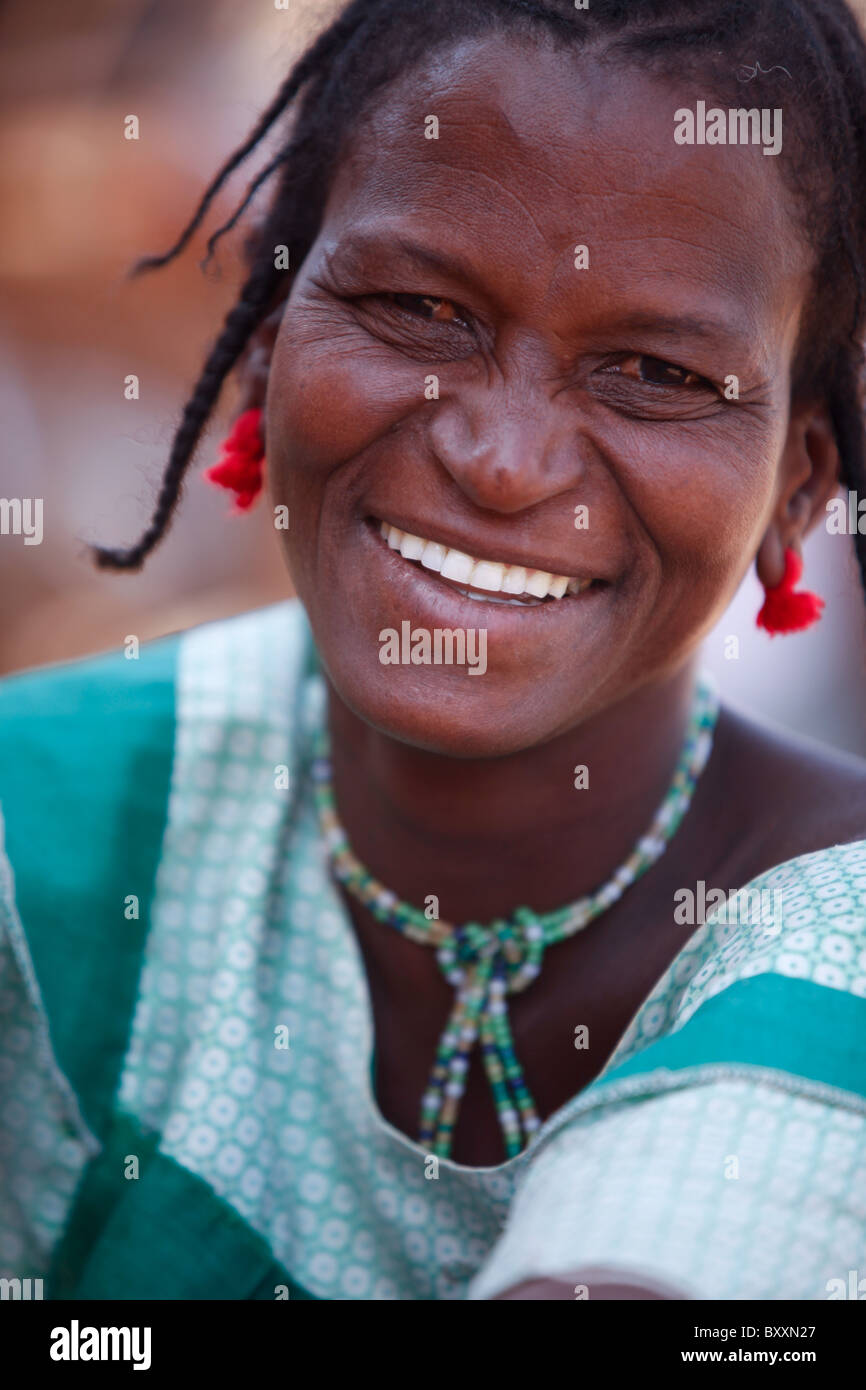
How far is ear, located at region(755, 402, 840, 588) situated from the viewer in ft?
5.91

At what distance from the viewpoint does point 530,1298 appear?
1180mm

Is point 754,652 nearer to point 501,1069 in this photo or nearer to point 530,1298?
point 501,1069

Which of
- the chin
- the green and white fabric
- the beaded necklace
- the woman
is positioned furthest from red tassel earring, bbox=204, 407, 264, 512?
the beaded necklace

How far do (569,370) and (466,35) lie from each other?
39cm

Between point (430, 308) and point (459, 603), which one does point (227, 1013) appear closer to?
point (459, 603)

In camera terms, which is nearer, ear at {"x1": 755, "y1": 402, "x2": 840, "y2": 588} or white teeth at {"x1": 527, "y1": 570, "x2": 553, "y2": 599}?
white teeth at {"x1": 527, "y1": 570, "x2": 553, "y2": 599}

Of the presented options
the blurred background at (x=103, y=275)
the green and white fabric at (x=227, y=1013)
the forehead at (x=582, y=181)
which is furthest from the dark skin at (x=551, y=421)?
the blurred background at (x=103, y=275)

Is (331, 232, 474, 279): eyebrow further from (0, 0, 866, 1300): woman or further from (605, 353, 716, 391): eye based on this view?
(605, 353, 716, 391): eye

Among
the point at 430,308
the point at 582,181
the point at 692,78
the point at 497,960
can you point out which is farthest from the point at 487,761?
the point at 692,78

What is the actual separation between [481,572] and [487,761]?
37 cm

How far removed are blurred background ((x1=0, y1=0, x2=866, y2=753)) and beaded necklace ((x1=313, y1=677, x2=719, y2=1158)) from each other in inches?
129

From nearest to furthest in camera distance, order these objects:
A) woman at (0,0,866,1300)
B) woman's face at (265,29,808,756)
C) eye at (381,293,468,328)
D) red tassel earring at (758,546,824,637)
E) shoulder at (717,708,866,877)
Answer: woman at (0,0,866,1300) < woman's face at (265,29,808,756) < eye at (381,293,468,328) < shoulder at (717,708,866,877) < red tassel earring at (758,546,824,637)

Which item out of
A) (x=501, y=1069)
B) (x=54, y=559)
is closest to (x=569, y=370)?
(x=501, y=1069)

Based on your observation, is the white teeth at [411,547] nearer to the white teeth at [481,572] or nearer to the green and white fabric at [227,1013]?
the white teeth at [481,572]
